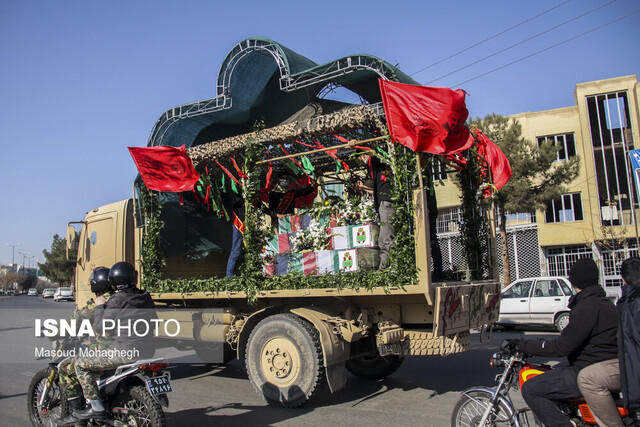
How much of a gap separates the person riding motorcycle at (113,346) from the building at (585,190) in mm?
21380

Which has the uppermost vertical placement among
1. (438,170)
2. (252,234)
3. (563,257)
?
(438,170)

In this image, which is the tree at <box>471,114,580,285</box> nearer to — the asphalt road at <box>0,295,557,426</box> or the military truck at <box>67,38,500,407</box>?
the asphalt road at <box>0,295,557,426</box>

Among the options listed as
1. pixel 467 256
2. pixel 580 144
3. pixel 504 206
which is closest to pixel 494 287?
pixel 467 256

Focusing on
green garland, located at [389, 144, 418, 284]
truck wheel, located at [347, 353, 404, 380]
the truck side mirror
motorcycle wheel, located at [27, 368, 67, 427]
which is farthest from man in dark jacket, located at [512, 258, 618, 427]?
the truck side mirror

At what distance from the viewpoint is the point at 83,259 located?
9.68 metres

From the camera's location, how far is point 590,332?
3.51 m

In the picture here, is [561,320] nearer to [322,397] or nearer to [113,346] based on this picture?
[322,397]

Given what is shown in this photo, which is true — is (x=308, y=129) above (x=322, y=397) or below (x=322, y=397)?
above

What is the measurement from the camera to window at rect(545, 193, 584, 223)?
995 inches

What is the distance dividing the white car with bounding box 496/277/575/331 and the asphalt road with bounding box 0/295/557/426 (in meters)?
5.30

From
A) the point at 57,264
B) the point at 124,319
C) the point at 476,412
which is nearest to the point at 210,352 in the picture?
the point at 124,319

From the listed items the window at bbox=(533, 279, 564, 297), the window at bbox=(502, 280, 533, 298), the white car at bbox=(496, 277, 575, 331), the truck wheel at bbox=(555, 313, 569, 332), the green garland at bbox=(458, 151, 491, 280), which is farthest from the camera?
the window at bbox=(502, 280, 533, 298)

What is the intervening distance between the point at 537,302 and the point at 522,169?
237 inches

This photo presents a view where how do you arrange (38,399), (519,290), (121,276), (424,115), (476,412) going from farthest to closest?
(519,290)
(424,115)
(38,399)
(121,276)
(476,412)
